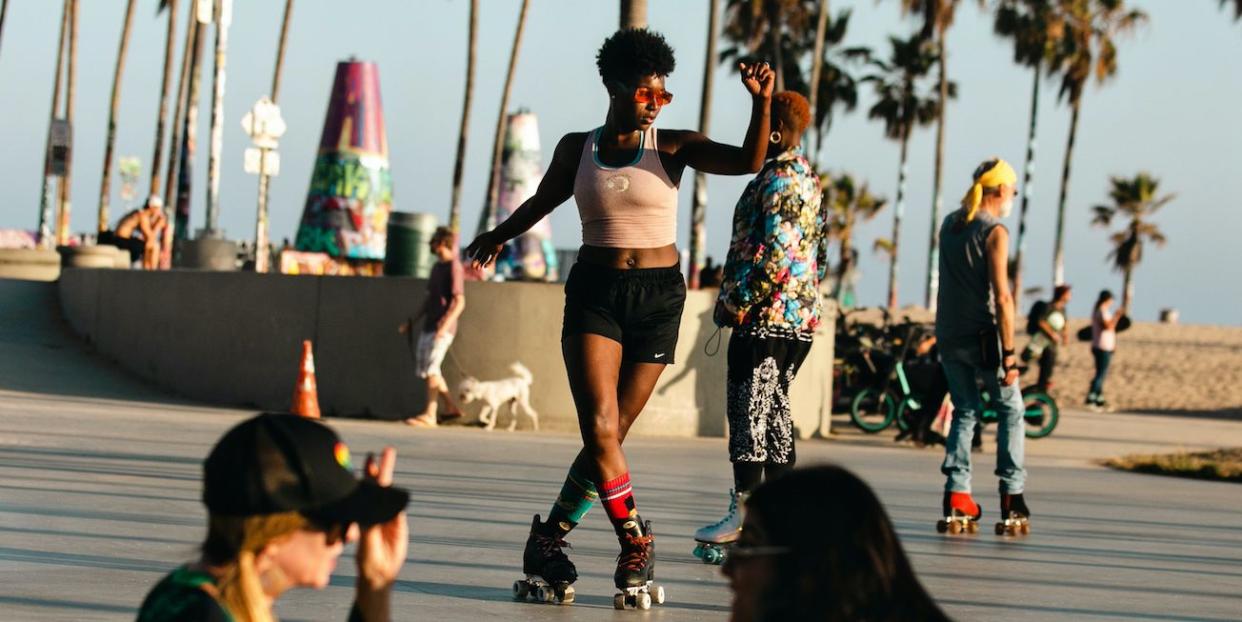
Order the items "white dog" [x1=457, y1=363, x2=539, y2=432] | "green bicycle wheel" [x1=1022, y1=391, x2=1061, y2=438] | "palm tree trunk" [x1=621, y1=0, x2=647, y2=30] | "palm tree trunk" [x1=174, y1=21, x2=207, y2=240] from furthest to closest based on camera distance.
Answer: "palm tree trunk" [x1=174, y1=21, x2=207, y2=240] < "green bicycle wheel" [x1=1022, y1=391, x2=1061, y2=438] < "white dog" [x1=457, y1=363, x2=539, y2=432] < "palm tree trunk" [x1=621, y1=0, x2=647, y2=30]

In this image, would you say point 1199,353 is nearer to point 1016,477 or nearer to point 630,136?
point 1016,477

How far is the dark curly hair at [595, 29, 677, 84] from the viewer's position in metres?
6.41

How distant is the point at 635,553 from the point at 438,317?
984 centimetres

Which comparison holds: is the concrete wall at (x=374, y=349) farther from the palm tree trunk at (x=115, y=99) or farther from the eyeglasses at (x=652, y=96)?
the palm tree trunk at (x=115, y=99)

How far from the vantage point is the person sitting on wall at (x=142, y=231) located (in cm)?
2639

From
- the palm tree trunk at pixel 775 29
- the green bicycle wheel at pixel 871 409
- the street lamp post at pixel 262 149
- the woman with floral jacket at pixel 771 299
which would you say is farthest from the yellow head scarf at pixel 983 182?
the palm tree trunk at pixel 775 29

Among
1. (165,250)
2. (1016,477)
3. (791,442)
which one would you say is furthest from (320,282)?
(165,250)

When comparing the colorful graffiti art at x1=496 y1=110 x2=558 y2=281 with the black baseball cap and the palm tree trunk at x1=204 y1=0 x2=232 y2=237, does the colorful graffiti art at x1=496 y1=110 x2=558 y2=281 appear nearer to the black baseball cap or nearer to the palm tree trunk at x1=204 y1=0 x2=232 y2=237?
the palm tree trunk at x1=204 y1=0 x2=232 y2=237

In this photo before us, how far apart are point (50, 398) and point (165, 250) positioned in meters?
12.3

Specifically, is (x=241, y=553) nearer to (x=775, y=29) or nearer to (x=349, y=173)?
(x=349, y=173)

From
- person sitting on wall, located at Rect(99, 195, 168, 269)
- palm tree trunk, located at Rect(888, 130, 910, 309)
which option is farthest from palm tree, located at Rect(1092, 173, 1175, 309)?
person sitting on wall, located at Rect(99, 195, 168, 269)

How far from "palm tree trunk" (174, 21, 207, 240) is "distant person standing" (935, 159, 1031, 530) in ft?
A: 77.8

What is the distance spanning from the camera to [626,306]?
6434 millimetres

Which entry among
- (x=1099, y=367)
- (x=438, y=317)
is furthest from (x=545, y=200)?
(x=1099, y=367)
